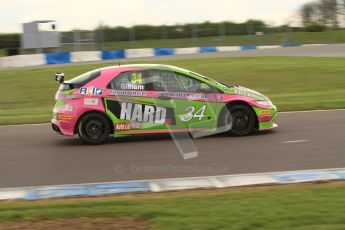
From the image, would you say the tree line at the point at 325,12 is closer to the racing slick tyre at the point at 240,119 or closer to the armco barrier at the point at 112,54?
the armco barrier at the point at 112,54

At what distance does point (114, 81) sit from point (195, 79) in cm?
154

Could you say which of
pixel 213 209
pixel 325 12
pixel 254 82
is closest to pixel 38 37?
pixel 254 82

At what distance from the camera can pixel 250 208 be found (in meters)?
5.29

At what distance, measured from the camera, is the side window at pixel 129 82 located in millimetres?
9875

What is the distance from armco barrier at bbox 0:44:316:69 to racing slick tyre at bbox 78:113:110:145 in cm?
2297

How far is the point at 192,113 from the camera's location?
9.91 m

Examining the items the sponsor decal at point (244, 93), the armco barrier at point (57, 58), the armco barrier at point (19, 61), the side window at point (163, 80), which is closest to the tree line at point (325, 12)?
the armco barrier at point (57, 58)

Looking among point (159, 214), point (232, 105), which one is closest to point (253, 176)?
point (159, 214)

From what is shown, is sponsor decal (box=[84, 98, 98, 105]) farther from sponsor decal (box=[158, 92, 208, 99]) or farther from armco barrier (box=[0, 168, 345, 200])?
armco barrier (box=[0, 168, 345, 200])

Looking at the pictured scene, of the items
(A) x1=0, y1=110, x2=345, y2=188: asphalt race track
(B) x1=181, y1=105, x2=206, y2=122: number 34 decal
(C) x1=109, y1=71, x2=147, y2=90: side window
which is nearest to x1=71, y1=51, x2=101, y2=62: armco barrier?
(A) x1=0, y1=110, x2=345, y2=188: asphalt race track

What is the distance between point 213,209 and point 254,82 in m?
15.9

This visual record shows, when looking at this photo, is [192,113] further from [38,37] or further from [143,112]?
[38,37]

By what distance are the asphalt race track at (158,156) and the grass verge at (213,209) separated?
53.7 inches

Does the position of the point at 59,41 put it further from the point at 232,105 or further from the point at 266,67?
the point at 232,105
